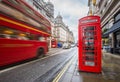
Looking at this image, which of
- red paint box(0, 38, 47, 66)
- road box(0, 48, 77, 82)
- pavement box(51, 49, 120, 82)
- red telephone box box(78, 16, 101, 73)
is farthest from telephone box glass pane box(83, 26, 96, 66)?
red paint box(0, 38, 47, 66)

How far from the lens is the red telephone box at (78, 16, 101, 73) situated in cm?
652

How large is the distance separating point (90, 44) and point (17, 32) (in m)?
→ 4.73

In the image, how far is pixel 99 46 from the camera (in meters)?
6.51

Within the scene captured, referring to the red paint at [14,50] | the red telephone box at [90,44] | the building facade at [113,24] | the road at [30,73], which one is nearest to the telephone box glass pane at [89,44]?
the red telephone box at [90,44]

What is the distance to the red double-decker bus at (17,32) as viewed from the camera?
7082 mm

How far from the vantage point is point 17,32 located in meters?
8.35

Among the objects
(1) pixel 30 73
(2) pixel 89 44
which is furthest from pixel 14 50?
(2) pixel 89 44

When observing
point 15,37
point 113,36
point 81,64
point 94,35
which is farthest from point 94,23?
point 113,36

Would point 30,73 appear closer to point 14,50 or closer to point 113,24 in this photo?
point 14,50

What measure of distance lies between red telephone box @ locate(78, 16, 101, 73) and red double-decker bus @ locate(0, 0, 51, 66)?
4082 millimetres

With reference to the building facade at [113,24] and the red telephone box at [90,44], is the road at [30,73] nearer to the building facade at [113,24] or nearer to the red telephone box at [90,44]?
the red telephone box at [90,44]

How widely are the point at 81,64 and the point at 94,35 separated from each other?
67.8 inches

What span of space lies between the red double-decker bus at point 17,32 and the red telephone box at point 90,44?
408 cm

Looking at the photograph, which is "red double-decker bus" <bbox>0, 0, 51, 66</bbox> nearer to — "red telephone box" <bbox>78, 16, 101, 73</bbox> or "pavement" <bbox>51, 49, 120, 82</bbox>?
"pavement" <bbox>51, 49, 120, 82</bbox>
